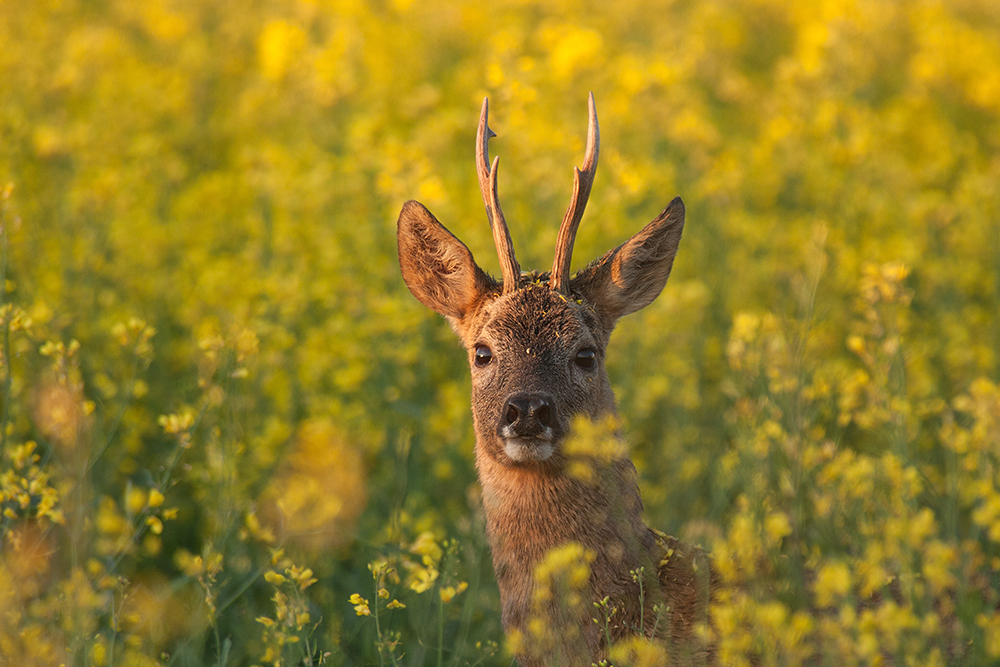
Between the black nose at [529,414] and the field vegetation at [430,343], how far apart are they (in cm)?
56

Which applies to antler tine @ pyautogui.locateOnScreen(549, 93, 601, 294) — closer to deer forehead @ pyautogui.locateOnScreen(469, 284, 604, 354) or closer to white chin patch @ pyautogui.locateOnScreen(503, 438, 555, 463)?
deer forehead @ pyautogui.locateOnScreen(469, 284, 604, 354)

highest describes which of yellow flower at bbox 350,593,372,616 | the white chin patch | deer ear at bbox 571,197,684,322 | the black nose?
deer ear at bbox 571,197,684,322

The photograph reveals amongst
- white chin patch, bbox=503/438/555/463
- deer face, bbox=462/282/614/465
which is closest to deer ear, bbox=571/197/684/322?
deer face, bbox=462/282/614/465

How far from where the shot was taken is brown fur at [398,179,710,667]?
3.74m

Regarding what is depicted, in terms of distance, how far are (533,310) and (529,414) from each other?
0.61 m

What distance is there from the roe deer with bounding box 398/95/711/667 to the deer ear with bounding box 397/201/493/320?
1 cm

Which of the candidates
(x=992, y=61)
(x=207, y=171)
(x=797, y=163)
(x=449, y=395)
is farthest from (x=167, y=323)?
(x=992, y=61)

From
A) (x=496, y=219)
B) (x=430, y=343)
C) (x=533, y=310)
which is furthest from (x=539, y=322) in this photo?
(x=430, y=343)

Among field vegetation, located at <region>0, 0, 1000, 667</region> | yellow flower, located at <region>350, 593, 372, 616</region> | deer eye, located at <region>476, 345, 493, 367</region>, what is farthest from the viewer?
deer eye, located at <region>476, 345, 493, 367</region>

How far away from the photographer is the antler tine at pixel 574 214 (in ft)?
14.1

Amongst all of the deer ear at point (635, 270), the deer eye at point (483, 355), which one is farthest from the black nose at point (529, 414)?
the deer ear at point (635, 270)

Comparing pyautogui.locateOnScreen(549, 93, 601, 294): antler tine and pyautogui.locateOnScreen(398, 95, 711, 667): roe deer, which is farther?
pyautogui.locateOnScreen(549, 93, 601, 294): antler tine

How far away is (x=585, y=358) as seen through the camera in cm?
430

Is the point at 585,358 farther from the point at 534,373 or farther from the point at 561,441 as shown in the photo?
the point at 561,441
